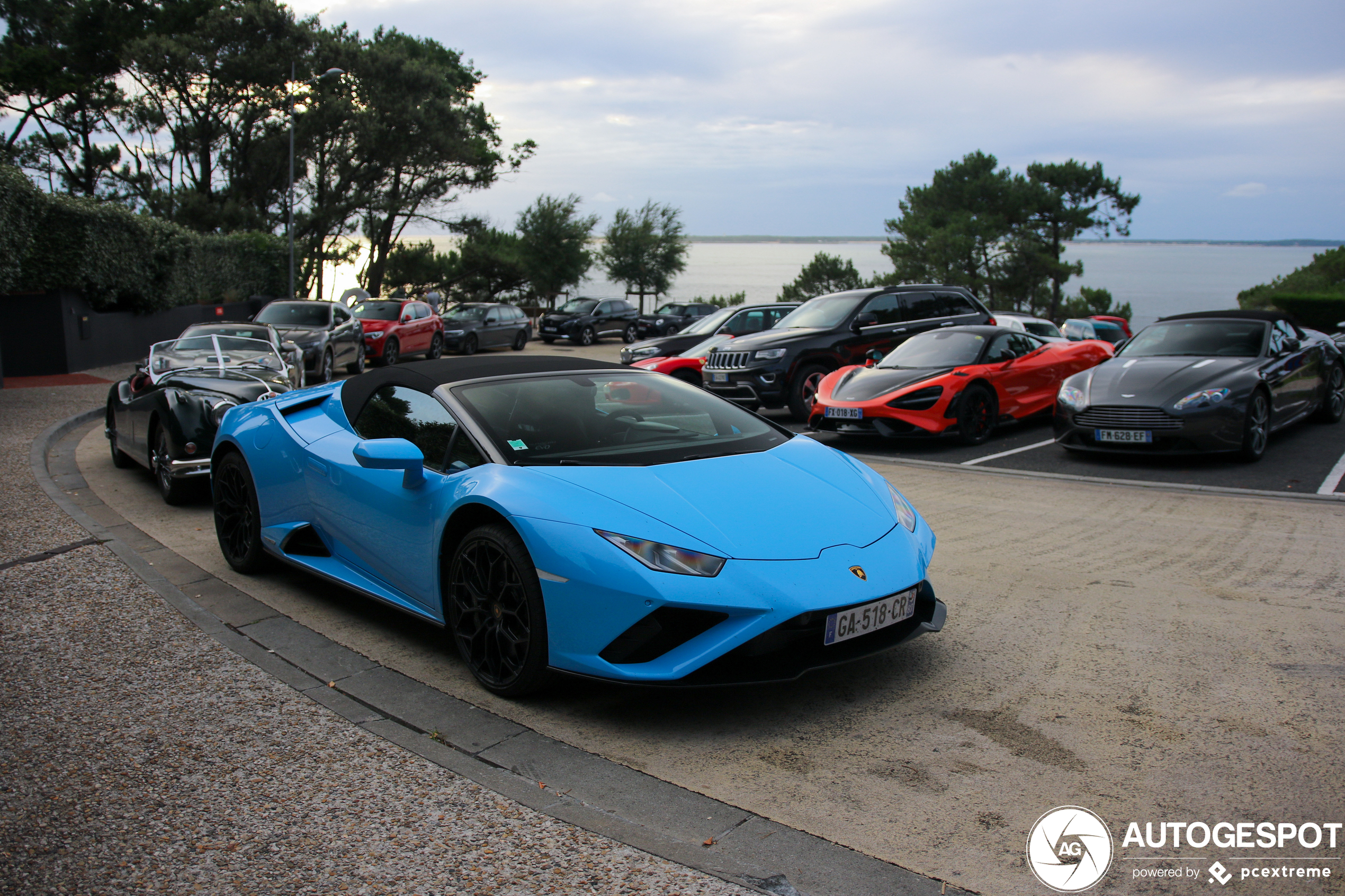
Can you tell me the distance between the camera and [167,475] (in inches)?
300

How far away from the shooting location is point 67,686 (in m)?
3.91

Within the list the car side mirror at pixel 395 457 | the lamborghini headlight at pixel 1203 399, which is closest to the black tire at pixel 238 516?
the car side mirror at pixel 395 457

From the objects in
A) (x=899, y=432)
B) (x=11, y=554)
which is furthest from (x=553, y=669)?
(x=899, y=432)

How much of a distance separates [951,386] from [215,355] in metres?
8.77

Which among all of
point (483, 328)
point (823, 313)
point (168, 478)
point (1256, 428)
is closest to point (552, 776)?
point (168, 478)

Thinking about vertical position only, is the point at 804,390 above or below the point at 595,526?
below

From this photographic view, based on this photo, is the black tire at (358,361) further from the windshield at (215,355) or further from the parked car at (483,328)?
the windshield at (215,355)

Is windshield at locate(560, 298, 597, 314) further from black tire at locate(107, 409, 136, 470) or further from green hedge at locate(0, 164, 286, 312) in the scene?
black tire at locate(107, 409, 136, 470)

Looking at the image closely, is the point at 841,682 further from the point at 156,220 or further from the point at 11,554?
the point at 156,220

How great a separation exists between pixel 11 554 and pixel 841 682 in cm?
532

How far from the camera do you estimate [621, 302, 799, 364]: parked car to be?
18094 mm

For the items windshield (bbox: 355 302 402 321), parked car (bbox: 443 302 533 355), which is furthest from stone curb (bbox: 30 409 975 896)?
parked car (bbox: 443 302 533 355)

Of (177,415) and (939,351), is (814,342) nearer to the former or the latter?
(939,351)

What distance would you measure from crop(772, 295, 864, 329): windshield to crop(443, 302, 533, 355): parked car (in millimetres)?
15733
